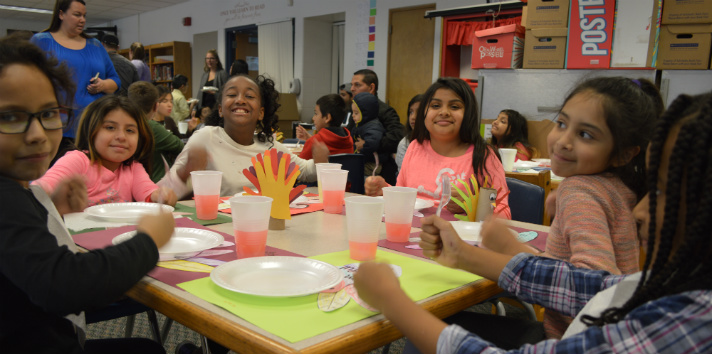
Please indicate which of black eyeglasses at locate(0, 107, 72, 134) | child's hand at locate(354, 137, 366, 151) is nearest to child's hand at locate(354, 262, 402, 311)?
black eyeglasses at locate(0, 107, 72, 134)

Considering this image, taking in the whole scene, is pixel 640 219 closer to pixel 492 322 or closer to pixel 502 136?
pixel 492 322

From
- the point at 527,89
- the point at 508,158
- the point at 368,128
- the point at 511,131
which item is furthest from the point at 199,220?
the point at 527,89

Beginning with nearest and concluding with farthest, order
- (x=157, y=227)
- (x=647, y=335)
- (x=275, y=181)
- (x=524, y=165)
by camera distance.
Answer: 1. (x=647, y=335)
2. (x=157, y=227)
3. (x=275, y=181)
4. (x=524, y=165)

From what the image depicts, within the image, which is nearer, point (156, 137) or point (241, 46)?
point (156, 137)

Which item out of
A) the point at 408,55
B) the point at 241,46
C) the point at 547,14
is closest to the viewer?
the point at 547,14

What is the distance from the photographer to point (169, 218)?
3.30 feet

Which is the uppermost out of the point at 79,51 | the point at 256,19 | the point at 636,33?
the point at 256,19

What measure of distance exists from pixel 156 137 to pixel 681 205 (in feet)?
9.76

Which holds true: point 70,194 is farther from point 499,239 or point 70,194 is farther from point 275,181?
point 499,239

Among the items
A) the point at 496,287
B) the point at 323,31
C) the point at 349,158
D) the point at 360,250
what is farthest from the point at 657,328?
the point at 323,31

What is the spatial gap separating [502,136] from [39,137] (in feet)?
12.6

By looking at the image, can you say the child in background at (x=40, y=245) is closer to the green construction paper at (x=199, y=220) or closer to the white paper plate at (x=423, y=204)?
the green construction paper at (x=199, y=220)

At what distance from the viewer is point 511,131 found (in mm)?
4227

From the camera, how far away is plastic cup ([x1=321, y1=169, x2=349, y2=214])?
1678 millimetres
